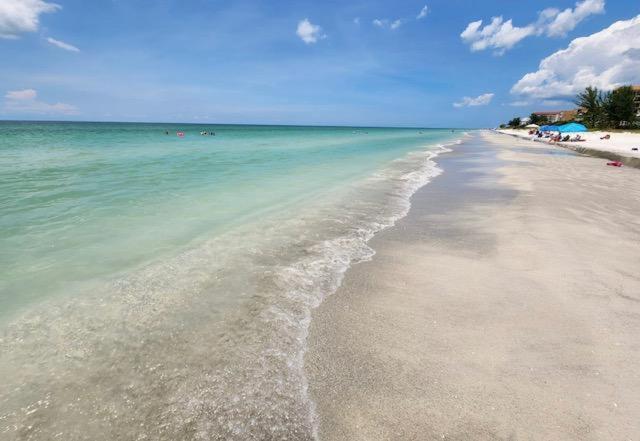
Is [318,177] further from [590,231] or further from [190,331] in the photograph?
[190,331]

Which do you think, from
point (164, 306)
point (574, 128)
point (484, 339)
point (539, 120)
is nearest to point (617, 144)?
point (574, 128)

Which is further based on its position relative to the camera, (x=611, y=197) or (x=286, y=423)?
(x=611, y=197)

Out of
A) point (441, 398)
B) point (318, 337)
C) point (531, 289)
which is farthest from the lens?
point (531, 289)

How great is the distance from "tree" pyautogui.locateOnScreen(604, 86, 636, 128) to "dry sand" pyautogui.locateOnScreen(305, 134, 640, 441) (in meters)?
71.2

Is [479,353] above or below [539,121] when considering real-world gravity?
below

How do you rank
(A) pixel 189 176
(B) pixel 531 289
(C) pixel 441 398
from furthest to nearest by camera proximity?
(A) pixel 189 176
(B) pixel 531 289
(C) pixel 441 398

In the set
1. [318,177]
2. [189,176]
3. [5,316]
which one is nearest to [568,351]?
[5,316]

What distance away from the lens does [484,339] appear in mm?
3980

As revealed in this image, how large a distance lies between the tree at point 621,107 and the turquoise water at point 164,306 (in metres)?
71.5

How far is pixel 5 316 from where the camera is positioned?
14.9 feet

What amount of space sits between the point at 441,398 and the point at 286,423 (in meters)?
1.47

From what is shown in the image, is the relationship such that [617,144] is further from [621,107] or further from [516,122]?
[516,122]

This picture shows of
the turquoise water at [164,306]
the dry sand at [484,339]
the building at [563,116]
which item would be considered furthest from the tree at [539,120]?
the dry sand at [484,339]

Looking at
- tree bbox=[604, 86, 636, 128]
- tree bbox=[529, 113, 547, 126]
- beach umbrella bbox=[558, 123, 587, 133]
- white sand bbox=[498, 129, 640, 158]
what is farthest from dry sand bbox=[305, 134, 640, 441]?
tree bbox=[529, 113, 547, 126]
